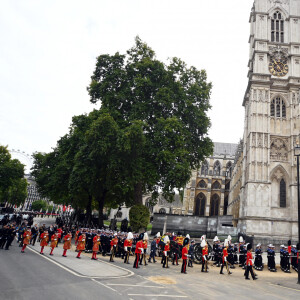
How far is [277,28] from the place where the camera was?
136 feet

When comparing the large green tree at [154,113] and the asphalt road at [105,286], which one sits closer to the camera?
the asphalt road at [105,286]

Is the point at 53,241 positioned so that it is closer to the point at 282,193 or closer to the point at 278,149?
the point at 282,193

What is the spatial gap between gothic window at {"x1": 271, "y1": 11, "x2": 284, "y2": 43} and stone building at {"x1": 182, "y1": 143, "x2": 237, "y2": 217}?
30359 mm

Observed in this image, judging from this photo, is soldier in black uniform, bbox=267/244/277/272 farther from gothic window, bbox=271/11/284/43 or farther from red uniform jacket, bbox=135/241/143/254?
gothic window, bbox=271/11/284/43

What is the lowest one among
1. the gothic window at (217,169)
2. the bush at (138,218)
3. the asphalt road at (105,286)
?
the asphalt road at (105,286)

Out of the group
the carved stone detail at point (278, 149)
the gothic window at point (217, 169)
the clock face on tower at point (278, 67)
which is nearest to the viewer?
the carved stone detail at point (278, 149)

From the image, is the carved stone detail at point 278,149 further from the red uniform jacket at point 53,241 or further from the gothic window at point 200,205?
the gothic window at point 200,205

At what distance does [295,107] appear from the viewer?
36375 millimetres

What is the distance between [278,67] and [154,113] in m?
24.8

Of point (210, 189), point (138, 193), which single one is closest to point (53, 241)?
point (138, 193)

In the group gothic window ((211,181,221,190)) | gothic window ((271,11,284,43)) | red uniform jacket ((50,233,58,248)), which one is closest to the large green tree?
red uniform jacket ((50,233,58,248))

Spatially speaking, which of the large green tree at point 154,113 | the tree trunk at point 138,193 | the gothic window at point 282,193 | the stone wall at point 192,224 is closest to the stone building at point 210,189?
the gothic window at point 282,193

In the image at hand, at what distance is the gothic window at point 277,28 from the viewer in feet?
134

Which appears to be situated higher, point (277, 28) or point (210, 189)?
Result: point (277, 28)
